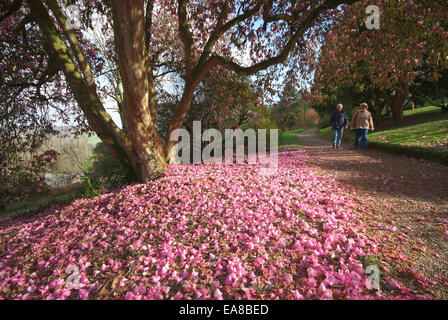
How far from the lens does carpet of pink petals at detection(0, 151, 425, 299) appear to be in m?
2.19

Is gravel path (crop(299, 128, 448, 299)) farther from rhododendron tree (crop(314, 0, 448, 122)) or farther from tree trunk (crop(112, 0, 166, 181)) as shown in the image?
tree trunk (crop(112, 0, 166, 181))

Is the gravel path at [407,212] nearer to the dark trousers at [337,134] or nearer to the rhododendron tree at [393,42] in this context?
the rhododendron tree at [393,42]

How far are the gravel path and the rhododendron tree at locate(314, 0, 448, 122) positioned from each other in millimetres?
2416

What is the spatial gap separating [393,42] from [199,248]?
6528 mm

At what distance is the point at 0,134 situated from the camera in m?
5.90

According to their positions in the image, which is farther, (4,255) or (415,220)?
(415,220)

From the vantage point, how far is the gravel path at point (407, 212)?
2359 millimetres

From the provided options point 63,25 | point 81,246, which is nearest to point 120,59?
point 63,25

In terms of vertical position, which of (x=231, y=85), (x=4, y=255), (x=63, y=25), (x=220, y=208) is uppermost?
(x=63, y=25)

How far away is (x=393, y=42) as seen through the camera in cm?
520

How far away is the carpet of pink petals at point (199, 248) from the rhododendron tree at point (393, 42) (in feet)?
12.0
